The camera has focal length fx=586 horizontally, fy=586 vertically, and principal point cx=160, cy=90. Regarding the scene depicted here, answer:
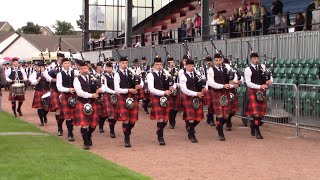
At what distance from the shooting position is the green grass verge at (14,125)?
13594mm

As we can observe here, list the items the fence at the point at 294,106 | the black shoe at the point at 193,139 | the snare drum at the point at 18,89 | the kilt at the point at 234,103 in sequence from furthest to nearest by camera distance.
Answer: the snare drum at the point at 18,89 < the kilt at the point at 234,103 < the fence at the point at 294,106 < the black shoe at the point at 193,139

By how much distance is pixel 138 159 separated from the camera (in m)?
9.58

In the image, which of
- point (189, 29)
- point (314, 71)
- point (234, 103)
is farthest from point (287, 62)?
point (189, 29)

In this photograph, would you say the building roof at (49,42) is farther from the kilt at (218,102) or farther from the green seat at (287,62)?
the kilt at (218,102)

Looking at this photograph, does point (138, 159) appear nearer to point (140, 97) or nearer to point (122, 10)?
point (140, 97)

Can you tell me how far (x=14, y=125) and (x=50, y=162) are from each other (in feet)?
20.0

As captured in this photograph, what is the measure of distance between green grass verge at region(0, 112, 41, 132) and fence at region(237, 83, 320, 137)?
5.44m

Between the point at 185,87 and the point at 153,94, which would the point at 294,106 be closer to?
the point at 185,87

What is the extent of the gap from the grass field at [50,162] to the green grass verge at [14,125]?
62.5 inches

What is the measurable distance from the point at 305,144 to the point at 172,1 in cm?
2446

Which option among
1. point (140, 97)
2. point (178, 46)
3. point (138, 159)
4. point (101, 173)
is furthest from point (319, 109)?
point (178, 46)

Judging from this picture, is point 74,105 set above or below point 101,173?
above

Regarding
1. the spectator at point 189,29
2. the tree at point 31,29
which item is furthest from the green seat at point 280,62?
the tree at point 31,29

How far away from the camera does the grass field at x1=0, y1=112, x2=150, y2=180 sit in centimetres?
785
